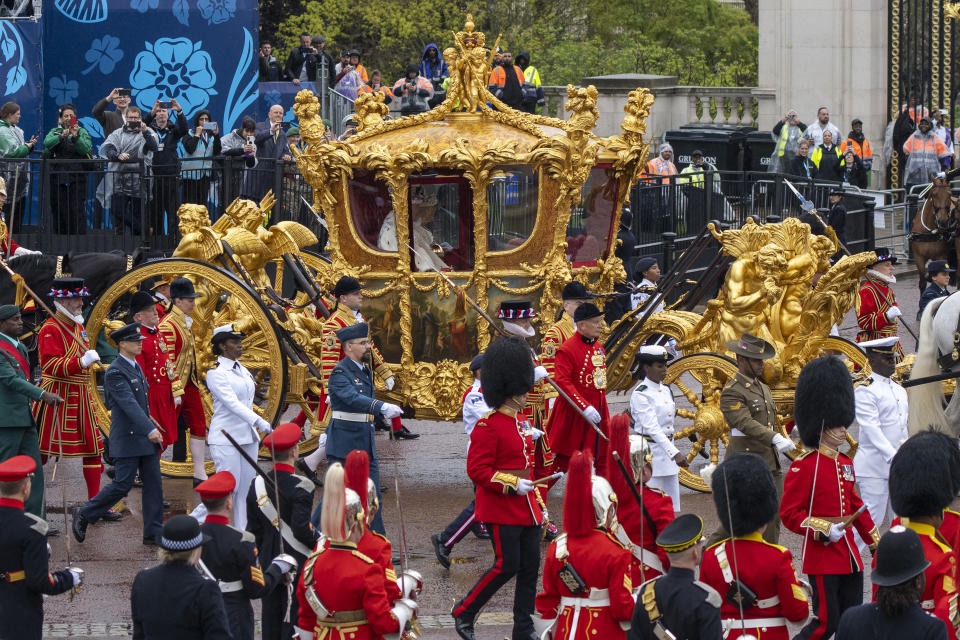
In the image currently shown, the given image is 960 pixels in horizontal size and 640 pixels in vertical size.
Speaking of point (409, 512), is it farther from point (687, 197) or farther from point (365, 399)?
point (687, 197)

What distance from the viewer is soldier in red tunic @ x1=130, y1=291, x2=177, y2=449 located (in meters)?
12.0

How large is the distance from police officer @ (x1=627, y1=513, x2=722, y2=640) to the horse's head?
1375 cm

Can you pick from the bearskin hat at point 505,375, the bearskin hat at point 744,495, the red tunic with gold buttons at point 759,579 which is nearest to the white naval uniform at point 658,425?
the bearskin hat at point 505,375

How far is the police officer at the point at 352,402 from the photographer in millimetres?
10180

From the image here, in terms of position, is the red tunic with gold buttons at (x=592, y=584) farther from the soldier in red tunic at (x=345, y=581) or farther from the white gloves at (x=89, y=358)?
the white gloves at (x=89, y=358)

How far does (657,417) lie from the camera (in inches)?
416

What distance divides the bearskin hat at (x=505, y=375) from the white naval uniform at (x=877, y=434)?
84.9 inches

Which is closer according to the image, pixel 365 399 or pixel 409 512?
pixel 365 399

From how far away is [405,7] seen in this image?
34156 millimetres

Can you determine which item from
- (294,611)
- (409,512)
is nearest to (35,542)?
(294,611)

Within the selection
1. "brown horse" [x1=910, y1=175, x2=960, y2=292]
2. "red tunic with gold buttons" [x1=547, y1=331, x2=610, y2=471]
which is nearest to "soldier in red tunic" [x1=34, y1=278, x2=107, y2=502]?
"red tunic with gold buttons" [x1=547, y1=331, x2=610, y2=471]

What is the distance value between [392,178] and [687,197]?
29.7ft

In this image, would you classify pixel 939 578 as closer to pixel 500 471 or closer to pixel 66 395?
pixel 500 471

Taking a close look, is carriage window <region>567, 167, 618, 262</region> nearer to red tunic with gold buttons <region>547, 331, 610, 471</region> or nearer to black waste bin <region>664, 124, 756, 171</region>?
red tunic with gold buttons <region>547, 331, 610, 471</region>
